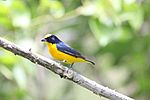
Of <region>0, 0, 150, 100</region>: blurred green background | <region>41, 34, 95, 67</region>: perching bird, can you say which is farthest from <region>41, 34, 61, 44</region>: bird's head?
<region>0, 0, 150, 100</region>: blurred green background

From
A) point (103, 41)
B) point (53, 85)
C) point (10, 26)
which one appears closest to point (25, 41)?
point (10, 26)

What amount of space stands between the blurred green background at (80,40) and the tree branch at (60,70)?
1.91 ft

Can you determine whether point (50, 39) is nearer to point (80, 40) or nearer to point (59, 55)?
point (59, 55)

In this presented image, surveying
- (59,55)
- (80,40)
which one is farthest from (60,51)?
(80,40)

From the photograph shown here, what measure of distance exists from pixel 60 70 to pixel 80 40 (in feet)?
5.21

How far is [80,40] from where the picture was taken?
2971 millimetres

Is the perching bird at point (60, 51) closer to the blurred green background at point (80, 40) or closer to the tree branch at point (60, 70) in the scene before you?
the tree branch at point (60, 70)

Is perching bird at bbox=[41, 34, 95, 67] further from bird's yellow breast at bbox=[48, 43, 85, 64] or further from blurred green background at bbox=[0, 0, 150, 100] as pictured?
blurred green background at bbox=[0, 0, 150, 100]

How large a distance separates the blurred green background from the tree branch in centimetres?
58

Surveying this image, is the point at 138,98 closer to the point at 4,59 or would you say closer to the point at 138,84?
the point at 138,84

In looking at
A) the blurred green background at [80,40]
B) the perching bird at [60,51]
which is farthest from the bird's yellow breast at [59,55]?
the blurred green background at [80,40]

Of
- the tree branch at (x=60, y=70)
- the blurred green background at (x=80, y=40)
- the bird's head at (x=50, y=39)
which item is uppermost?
the blurred green background at (x=80, y=40)

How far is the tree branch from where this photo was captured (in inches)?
53.4

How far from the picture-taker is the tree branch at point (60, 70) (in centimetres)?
136
